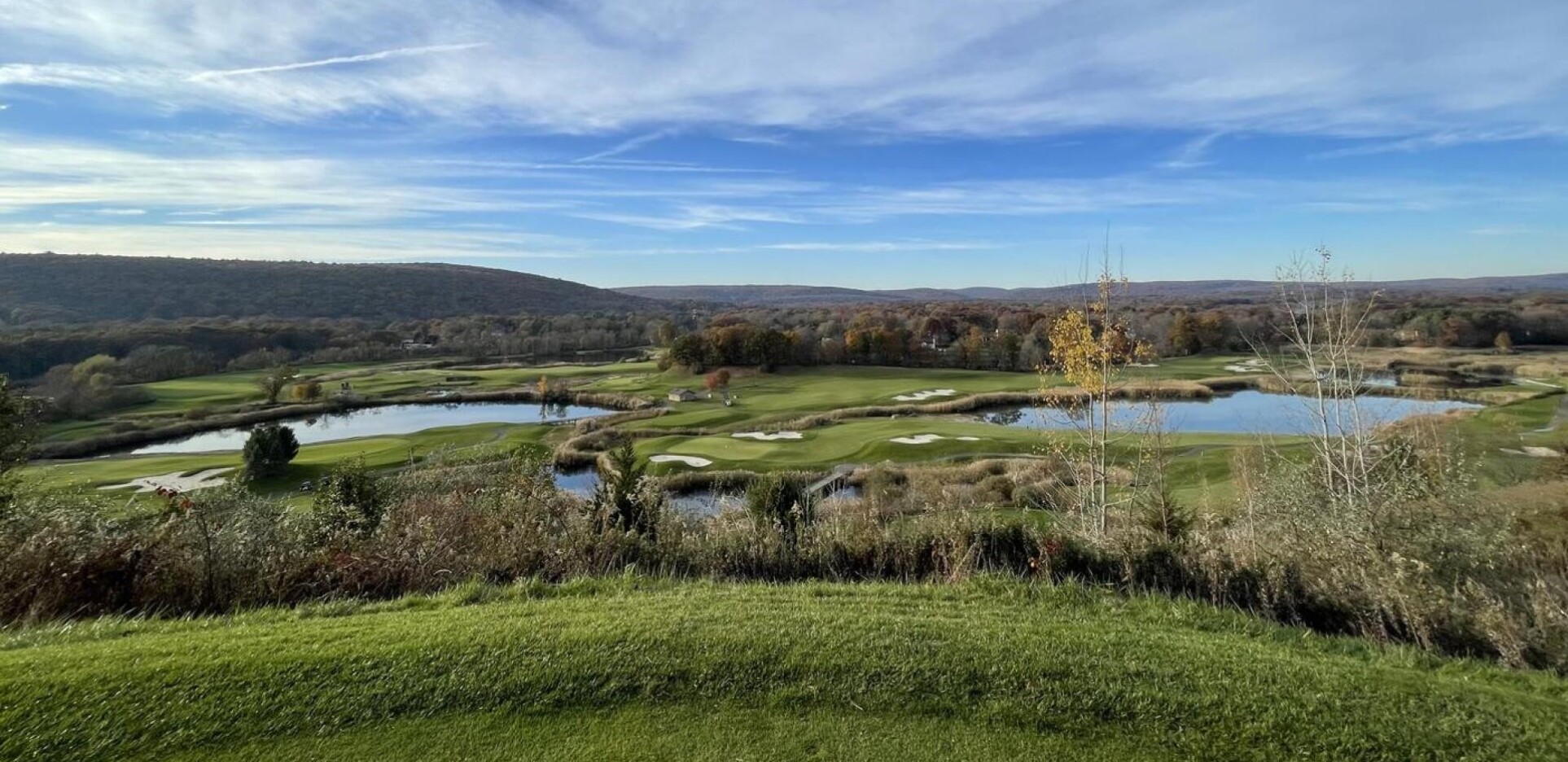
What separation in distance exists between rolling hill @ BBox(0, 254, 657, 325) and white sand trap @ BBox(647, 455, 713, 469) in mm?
100658

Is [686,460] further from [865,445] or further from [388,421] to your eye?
[388,421]

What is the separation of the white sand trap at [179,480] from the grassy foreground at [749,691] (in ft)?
82.3

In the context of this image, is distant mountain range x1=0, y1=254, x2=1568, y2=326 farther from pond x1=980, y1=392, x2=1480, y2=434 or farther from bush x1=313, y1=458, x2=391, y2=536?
bush x1=313, y1=458, x2=391, y2=536

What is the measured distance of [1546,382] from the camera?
139 ft

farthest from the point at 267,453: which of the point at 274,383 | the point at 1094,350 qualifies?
the point at 274,383

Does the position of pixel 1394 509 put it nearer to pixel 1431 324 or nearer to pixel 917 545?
pixel 917 545

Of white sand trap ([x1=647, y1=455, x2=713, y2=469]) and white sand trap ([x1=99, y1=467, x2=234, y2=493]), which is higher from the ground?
white sand trap ([x1=99, y1=467, x2=234, y2=493])

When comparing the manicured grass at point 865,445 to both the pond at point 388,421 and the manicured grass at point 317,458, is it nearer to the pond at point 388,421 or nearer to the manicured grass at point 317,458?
the manicured grass at point 317,458

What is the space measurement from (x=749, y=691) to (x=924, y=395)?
44457mm

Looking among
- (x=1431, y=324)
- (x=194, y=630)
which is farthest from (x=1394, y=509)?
(x=1431, y=324)

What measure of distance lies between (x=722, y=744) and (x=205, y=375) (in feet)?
275

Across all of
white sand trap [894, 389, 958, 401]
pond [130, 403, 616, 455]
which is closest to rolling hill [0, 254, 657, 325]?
pond [130, 403, 616, 455]

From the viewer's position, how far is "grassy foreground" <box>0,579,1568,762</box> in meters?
3.64

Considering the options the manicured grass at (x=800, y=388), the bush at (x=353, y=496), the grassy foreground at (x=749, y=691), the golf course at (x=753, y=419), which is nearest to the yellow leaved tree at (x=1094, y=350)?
the golf course at (x=753, y=419)
